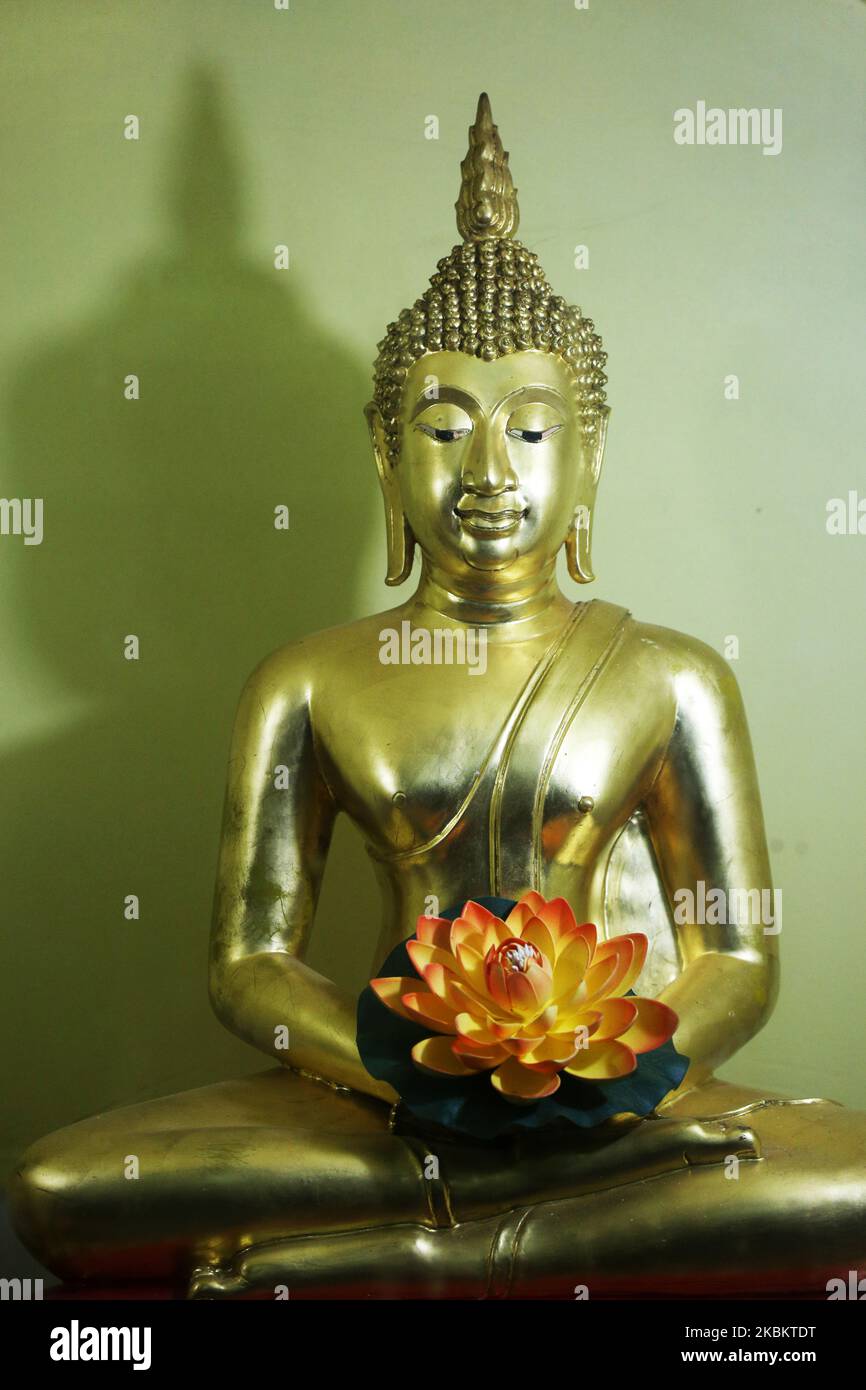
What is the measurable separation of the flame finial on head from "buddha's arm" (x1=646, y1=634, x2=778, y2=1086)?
2.26 feet

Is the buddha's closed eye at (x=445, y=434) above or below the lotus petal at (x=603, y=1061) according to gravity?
above

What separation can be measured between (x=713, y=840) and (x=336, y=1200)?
74 centimetres

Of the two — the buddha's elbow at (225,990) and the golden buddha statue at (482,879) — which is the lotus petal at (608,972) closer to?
the golden buddha statue at (482,879)

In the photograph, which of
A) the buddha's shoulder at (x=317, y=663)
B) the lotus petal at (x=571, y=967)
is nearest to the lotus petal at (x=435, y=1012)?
the lotus petal at (x=571, y=967)

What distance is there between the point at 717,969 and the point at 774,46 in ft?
5.64

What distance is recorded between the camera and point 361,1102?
7.39 ft

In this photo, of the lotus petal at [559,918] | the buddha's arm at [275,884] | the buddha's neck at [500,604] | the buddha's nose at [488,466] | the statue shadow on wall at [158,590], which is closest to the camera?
the lotus petal at [559,918]

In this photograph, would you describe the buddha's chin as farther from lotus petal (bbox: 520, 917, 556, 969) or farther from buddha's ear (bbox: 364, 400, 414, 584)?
lotus petal (bbox: 520, 917, 556, 969)

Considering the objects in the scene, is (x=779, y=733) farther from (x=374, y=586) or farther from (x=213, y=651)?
(x=213, y=651)

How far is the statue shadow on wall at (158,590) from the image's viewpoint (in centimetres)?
294

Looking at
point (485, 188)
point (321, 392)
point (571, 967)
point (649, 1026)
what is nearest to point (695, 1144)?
point (649, 1026)

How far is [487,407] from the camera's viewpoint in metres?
2.46

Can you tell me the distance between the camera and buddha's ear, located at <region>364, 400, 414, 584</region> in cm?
260
